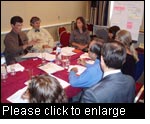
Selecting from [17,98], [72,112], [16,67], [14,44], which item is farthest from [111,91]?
[14,44]

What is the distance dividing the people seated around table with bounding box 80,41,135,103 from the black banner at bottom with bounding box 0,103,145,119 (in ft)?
0.19

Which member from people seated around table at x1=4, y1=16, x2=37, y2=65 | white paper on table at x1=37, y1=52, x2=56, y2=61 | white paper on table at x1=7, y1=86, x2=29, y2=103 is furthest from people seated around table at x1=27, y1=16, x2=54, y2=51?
white paper on table at x1=7, y1=86, x2=29, y2=103

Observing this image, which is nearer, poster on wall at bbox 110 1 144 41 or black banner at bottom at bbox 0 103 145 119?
black banner at bottom at bbox 0 103 145 119

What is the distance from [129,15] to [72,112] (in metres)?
3.26

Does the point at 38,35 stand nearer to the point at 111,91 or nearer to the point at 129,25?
the point at 129,25

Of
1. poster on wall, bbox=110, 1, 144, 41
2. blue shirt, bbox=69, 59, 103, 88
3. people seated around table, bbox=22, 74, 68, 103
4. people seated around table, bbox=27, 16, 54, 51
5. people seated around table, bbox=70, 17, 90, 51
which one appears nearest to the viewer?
people seated around table, bbox=22, 74, 68, 103

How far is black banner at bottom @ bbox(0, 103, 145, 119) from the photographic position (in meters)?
1.38

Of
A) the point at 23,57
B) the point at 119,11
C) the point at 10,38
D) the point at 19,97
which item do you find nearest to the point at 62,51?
the point at 23,57

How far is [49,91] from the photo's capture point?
1202 mm

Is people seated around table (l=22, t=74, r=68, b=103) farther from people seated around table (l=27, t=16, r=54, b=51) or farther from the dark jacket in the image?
people seated around table (l=27, t=16, r=54, b=51)

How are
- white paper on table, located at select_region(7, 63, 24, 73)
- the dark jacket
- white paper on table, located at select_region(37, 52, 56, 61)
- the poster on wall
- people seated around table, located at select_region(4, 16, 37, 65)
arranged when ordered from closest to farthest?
the dark jacket, white paper on table, located at select_region(7, 63, 24, 73), white paper on table, located at select_region(37, 52, 56, 61), people seated around table, located at select_region(4, 16, 37, 65), the poster on wall

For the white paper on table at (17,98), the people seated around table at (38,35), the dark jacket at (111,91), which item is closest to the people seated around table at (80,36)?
the people seated around table at (38,35)

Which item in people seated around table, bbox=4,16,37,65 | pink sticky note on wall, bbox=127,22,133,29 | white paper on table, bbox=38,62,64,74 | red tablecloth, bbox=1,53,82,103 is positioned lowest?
red tablecloth, bbox=1,53,82,103

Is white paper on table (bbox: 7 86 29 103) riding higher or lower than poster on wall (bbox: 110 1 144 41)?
lower
